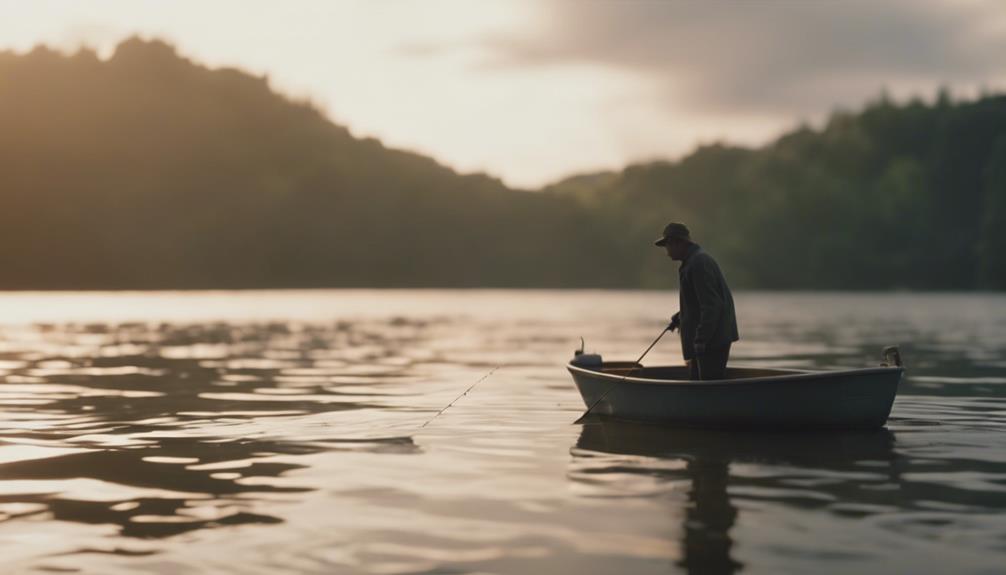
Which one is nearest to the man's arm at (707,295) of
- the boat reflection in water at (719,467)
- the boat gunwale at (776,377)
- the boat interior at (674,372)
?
the boat gunwale at (776,377)

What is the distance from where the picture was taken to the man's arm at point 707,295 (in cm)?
1598

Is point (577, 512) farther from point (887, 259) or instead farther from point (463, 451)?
point (887, 259)

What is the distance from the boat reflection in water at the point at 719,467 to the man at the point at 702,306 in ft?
3.78

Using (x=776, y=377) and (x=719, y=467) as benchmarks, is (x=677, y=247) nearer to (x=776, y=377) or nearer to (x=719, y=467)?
(x=776, y=377)

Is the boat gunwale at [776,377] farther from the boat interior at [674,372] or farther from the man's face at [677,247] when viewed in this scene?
the man's face at [677,247]

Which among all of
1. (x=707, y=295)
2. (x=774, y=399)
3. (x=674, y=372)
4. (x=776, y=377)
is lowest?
(x=774, y=399)

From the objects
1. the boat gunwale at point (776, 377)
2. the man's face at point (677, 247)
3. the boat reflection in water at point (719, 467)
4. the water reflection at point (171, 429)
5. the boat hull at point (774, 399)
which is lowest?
the boat reflection in water at point (719, 467)

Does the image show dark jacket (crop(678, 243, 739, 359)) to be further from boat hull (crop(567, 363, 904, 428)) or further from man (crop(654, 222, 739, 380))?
boat hull (crop(567, 363, 904, 428))

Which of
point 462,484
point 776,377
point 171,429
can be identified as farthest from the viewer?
point 171,429

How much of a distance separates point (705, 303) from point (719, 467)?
336 centimetres

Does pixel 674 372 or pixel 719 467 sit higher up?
pixel 674 372

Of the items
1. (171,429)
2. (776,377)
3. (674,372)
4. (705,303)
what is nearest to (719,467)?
(776,377)

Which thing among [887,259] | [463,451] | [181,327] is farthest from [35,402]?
[887,259]

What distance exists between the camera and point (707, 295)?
16016mm
